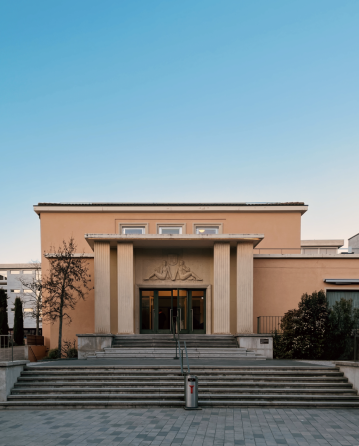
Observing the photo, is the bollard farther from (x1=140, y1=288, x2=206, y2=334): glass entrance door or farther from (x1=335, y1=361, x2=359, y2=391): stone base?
(x1=140, y1=288, x2=206, y2=334): glass entrance door

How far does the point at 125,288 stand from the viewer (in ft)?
66.4

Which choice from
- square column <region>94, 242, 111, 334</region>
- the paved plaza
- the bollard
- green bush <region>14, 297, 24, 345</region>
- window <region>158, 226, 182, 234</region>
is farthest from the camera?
green bush <region>14, 297, 24, 345</region>

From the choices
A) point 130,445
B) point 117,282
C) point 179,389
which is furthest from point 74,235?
point 130,445

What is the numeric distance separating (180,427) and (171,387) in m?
2.76

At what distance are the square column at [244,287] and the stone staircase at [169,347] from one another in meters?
1.09

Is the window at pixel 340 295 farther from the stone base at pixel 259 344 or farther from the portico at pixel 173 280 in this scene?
the stone base at pixel 259 344

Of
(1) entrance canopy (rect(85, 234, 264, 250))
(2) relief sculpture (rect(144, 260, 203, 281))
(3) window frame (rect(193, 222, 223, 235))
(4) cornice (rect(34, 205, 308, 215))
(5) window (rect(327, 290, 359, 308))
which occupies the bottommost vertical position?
(5) window (rect(327, 290, 359, 308))


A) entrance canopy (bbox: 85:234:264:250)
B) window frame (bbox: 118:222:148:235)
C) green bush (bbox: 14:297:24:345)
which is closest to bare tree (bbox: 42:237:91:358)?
entrance canopy (bbox: 85:234:264:250)

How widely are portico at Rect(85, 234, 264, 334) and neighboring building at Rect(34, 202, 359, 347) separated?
48mm

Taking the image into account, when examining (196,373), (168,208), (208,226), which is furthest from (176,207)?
(196,373)

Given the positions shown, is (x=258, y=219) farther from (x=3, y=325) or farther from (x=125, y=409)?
(x=3, y=325)

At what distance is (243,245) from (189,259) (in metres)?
3.21

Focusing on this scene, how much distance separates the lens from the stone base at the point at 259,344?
18.2m

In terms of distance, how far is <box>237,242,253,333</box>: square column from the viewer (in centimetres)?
1995
